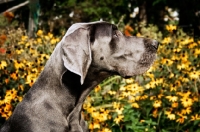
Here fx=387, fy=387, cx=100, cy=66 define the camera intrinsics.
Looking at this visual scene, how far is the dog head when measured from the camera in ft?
9.20

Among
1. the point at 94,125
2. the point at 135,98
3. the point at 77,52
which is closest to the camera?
the point at 77,52

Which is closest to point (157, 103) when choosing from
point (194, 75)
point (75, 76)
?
point (194, 75)

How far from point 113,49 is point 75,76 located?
1.19 feet

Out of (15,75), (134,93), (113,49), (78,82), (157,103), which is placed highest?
(113,49)

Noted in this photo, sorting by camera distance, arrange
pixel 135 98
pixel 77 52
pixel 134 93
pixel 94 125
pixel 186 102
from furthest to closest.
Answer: pixel 135 98 → pixel 134 93 → pixel 186 102 → pixel 94 125 → pixel 77 52

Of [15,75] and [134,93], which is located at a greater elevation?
[15,75]

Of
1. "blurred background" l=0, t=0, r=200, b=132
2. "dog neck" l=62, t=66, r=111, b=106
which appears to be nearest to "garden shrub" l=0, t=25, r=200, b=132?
"blurred background" l=0, t=0, r=200, b=132

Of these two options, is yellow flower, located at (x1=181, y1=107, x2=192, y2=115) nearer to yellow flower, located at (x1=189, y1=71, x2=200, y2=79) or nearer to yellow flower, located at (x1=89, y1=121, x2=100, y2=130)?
yellow flower, located at (x1=189, y1=71, x2=200, y2=79)

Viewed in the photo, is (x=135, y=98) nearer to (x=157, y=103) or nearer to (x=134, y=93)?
(x=134, y=93)

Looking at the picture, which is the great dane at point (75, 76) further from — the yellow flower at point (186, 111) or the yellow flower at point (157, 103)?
the yellow flower at point (186, 111)

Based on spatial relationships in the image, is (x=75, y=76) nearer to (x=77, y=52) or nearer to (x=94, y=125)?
(x=77, y=52)

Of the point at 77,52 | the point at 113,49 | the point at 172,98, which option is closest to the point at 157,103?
the point at 172,98

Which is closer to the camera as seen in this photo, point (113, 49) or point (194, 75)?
point (113, 49)

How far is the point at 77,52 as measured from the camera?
2568mm
